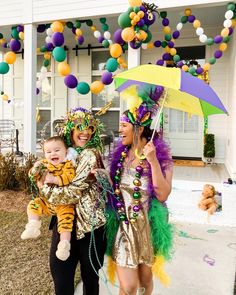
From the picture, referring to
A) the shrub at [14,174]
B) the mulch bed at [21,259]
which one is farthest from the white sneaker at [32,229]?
the shrub at [14,174]

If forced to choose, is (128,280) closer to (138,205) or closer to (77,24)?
(138,205)

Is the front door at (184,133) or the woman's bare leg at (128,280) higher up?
the front door at (184,133)

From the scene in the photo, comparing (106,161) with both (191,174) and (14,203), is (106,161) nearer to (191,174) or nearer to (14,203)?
(14,203)

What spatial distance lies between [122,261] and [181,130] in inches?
261

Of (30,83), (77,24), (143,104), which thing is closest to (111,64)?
(77,24)

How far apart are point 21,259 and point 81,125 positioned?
6.62ft

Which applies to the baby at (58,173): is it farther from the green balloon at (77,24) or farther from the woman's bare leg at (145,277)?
the green balloon at (77,24)

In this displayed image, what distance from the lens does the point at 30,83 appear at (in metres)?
6.23

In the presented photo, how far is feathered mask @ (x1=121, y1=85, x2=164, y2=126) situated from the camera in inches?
78.7

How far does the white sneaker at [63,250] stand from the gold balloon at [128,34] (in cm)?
373

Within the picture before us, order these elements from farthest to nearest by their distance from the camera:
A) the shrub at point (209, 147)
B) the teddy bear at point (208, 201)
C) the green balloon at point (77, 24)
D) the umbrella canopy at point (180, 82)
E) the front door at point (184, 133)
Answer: the front door at point (184, 133) → the shrub at point (209, 147) → the green balloon at point (77, 24) → the teddy bear at point (208, 201) → the umbrella canopy at point (180, 82)

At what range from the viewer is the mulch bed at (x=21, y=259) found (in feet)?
8.91

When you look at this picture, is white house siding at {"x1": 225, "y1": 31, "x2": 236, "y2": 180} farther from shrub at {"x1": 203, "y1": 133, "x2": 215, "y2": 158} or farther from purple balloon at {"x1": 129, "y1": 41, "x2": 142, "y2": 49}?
purple balloon at {"x1": 129, "y1": 41, "x2": 142, "y2": 49}

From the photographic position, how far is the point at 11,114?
10.4 meters
